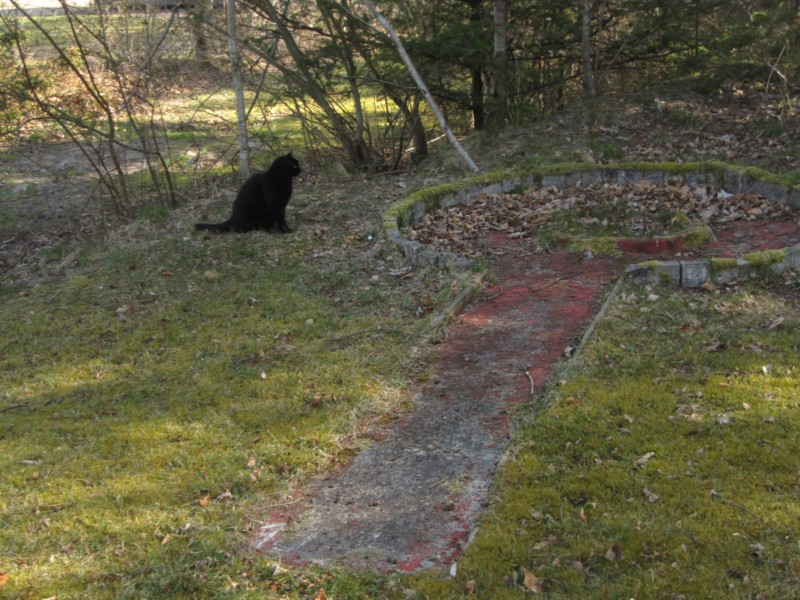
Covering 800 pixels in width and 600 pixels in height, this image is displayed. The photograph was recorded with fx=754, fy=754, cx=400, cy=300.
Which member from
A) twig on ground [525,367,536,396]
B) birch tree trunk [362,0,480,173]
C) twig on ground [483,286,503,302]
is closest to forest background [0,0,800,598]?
twig on ground [525,367,536,396]

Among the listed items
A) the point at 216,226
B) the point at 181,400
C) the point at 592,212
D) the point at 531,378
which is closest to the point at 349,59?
the point at 216,226

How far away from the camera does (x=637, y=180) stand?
1008 centimetres

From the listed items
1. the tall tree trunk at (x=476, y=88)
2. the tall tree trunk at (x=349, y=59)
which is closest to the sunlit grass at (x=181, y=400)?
the tall tree trunk at (x=349, y=59)

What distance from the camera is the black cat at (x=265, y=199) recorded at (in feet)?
31.4

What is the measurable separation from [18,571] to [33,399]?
2678mm

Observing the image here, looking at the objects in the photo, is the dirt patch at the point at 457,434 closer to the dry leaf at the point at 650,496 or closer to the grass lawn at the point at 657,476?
the grass lawn at the point at 657,476

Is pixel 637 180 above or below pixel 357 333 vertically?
above

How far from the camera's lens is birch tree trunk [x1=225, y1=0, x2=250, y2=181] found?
10828mm

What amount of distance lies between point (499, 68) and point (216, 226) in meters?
5.30

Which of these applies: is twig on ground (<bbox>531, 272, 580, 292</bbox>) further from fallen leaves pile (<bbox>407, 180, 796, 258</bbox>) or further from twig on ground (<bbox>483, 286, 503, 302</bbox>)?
fallen leaves pile (<bbox>407, 180, 796, 258</bbox>)

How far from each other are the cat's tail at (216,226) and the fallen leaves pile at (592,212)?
97.4 inches

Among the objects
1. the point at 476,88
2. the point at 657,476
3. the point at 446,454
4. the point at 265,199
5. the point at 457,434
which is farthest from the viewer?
the point at 476,88

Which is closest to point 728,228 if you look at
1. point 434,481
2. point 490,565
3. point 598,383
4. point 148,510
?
point 598,383

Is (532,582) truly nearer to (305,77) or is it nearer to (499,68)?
(499,68)
